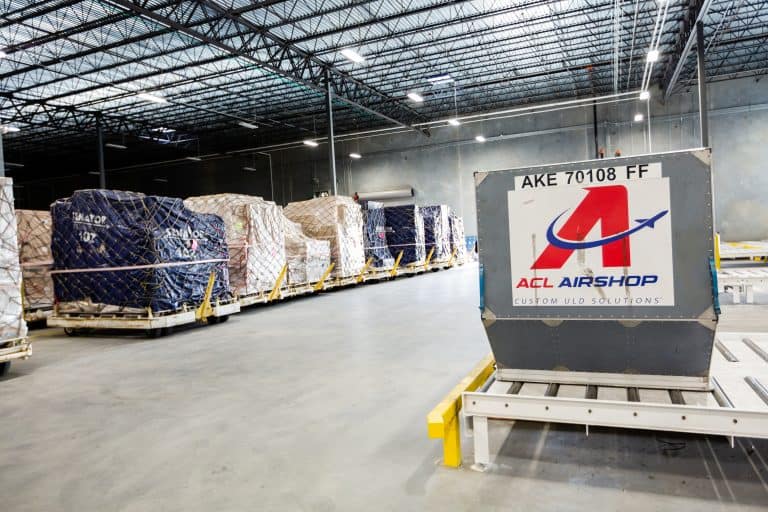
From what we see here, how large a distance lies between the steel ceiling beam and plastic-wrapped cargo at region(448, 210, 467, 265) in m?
5.55

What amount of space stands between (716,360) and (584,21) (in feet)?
52.2

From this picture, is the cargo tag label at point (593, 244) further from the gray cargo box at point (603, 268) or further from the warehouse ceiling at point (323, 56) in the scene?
the warehouse ceiling at point (323, 56)

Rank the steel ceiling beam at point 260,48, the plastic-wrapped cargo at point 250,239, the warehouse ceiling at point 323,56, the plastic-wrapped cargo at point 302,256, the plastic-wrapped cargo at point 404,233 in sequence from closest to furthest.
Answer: the plastic-wrapped cargo at point 250,239, the plastic-wrapped cargo at point 302,256, the steel ceiling beam at point 260,48, the warehouse ceiling at point 323,56, the plastic-wrapped cargo at point 404,233

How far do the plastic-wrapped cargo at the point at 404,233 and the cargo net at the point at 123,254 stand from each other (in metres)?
10.7

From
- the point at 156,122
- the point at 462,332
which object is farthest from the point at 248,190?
the point at 462,332

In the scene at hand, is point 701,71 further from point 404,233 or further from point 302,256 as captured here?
point 302,256

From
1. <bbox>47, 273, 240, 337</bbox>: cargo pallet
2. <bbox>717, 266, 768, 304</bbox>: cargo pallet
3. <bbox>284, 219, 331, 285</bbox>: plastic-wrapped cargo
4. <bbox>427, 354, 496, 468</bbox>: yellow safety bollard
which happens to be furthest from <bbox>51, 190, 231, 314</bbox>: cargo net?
<bbox>717, 266, 768, 304</bbox>: cargo pallet

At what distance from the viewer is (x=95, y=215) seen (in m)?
8.43

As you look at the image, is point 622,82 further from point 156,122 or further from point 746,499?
point 746,499

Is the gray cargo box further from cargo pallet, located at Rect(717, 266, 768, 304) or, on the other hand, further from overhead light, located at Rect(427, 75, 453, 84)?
overhead light, located at Rect(427, 75, 453, 84)

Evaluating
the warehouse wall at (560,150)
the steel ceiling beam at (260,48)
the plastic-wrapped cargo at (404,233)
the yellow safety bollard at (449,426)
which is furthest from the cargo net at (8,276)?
the warehouse wall at (560,150)

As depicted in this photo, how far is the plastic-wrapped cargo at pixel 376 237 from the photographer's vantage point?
16812 millimetres

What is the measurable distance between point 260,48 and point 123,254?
9.81 metres

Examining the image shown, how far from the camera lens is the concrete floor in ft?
8.36
